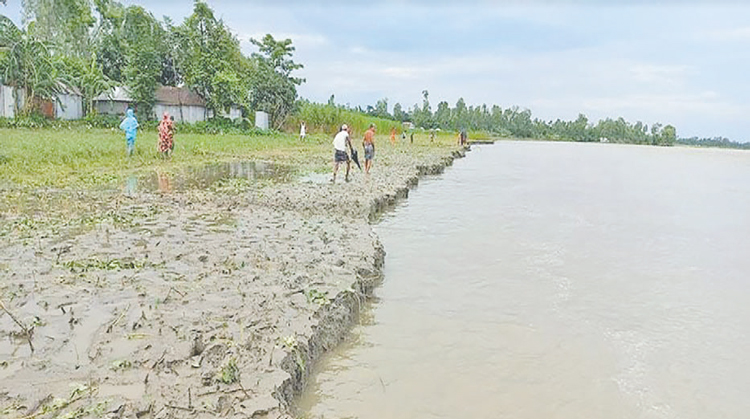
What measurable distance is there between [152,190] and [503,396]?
34.8 ft

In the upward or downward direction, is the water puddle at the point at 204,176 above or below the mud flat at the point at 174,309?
above

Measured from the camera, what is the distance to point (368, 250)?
8.49m

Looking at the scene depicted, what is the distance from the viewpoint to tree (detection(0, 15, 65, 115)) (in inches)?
1049

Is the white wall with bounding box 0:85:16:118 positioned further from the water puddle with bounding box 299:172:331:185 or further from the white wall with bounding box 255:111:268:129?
the water puddle with bounding box 299:172:331:185

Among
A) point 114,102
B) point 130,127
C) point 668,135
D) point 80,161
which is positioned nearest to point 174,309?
point 80,161

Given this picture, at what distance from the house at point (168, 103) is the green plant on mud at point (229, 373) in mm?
40780

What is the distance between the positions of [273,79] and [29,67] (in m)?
17.4

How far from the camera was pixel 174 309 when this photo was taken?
547 centimetres

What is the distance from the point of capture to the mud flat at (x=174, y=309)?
3.85m

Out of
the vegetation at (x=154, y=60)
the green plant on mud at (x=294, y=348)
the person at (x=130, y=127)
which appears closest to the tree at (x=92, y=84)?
the vegetation at (x=154, y=60)

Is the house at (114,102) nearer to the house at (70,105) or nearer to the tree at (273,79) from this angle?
the house at (70,105)

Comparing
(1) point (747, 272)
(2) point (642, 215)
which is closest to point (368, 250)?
(1) point (747, 272)

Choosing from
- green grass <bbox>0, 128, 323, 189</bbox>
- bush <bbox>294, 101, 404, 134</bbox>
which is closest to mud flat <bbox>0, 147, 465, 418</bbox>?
green grass <bbox>0, 128, 323, 189</bbox>

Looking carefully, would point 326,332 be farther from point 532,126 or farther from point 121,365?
point 532,126
